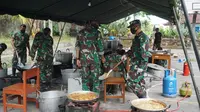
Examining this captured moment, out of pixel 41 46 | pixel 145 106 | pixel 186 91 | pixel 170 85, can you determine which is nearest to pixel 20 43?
pixel 41 46

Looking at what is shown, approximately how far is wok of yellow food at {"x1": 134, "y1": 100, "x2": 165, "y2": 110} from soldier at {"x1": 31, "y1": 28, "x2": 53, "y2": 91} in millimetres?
3749

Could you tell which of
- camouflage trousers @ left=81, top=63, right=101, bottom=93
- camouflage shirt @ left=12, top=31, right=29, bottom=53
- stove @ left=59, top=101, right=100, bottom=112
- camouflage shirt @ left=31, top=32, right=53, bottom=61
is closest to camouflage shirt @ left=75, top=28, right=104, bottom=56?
camouflage trousers @ left=81, top=63, right=101, bottom=93

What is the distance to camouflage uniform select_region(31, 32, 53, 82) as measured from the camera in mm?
6196

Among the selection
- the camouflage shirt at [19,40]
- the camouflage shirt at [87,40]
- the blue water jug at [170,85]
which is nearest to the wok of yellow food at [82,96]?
the camouflage shirt at [87,40]

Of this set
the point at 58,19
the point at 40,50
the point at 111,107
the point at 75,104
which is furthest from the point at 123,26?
the point at 75,104

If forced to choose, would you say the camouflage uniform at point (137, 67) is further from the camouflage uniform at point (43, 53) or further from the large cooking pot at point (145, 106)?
the camouflage uniform at point (43, 53)

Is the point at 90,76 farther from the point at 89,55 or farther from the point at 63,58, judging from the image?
the point at 63,58

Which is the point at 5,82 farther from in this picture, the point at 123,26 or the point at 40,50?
the point at 123,26

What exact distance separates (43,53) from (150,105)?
3945mm

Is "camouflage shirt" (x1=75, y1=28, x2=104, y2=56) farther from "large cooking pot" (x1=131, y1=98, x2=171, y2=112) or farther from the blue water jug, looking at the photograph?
the blue water jug

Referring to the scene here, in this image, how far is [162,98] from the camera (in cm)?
566

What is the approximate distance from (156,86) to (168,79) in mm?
1333

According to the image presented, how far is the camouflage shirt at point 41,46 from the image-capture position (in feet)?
20.3

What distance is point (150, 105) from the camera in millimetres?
3068
